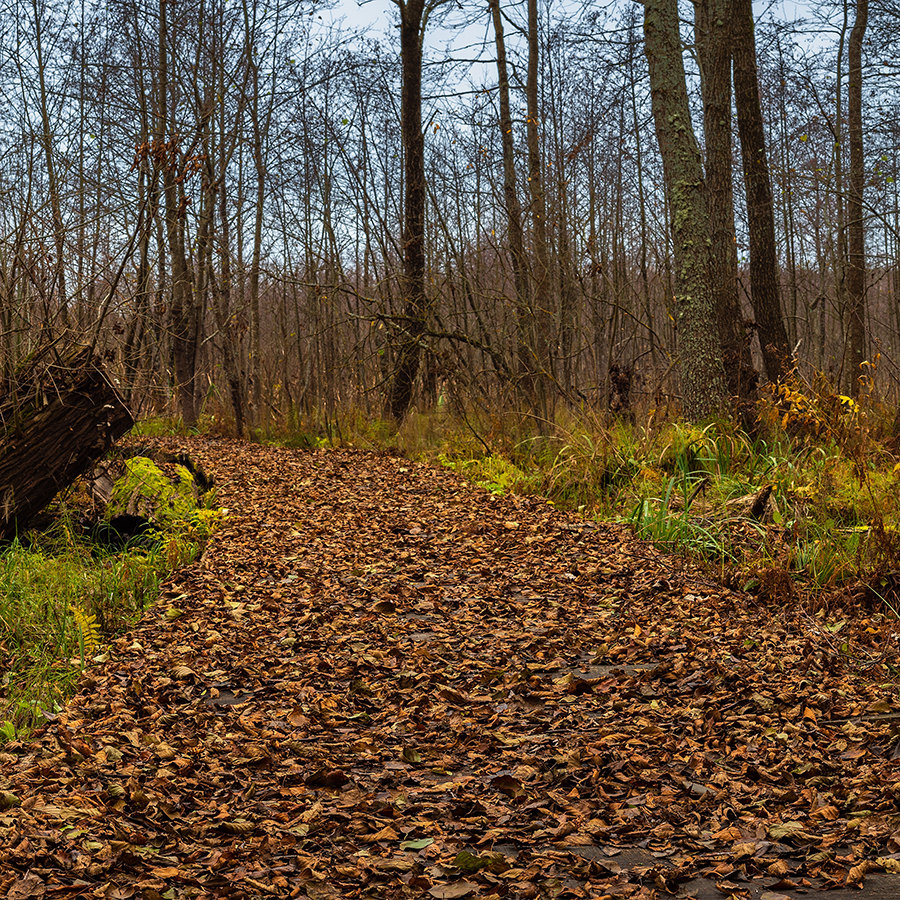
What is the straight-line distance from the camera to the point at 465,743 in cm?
319

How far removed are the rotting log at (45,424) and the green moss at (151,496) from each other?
0.51 metres

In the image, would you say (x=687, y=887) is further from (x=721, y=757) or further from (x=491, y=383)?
(x=491, y=383)

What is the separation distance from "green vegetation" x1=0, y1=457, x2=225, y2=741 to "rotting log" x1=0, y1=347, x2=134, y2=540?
0.32 m

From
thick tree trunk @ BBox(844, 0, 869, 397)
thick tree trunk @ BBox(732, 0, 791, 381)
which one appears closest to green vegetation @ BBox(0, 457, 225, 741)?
thick tree trunk @ BBox(732, 0, 791, 381)

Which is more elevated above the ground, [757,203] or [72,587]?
[757,203]

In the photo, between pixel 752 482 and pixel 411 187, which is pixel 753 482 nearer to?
pixel 752 482

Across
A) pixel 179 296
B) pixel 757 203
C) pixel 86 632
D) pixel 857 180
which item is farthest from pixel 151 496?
pixel 857 180

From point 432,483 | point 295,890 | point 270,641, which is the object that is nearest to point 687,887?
point 295,890

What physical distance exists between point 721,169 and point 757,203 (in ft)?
1.64

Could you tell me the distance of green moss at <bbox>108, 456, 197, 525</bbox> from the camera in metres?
6.84

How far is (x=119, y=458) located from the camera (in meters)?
7.86

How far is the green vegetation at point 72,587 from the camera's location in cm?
424

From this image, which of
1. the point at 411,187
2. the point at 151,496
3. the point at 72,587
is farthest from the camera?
the point at 411,187

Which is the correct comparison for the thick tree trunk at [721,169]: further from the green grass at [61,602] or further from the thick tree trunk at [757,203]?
the green grass at [61,602]
